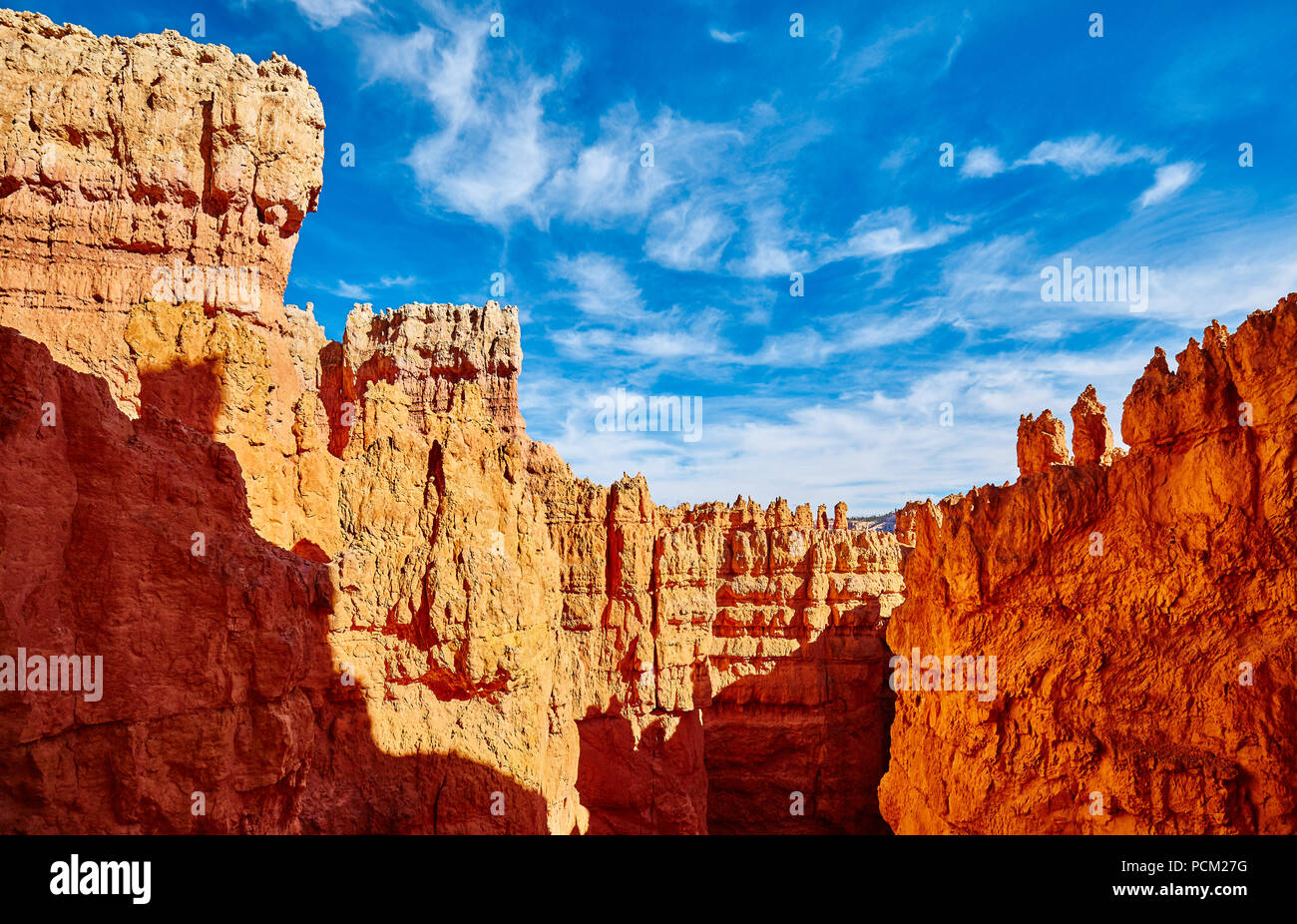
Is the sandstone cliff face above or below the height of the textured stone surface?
below

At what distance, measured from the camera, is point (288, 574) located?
7.07m

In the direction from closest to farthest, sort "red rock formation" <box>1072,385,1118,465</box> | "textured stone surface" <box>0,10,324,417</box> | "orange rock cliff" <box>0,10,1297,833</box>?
"orange rock cliff" <box>0,10,1297,833</box>, "red rock formation" <box>1072,385,1118,465</box>, "textured stone surface" <box>0,10,324,417</box>

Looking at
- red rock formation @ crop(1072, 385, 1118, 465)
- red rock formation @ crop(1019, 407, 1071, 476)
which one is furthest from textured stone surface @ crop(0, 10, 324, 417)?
red rock formation @ crop(1072, 385, 1118, 465)

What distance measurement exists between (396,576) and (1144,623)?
995 centimetres

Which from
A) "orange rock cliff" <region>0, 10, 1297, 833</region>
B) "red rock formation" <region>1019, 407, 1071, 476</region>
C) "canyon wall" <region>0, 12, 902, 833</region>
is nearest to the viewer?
"canyon wall" <region>0, 12, 902, 833</region>

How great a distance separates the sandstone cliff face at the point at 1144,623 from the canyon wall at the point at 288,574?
23.0ft

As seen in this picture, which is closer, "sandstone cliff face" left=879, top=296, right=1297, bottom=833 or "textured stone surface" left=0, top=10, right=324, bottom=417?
"sandstone cliff face" left=879, top=296, right=1297, bottom=833

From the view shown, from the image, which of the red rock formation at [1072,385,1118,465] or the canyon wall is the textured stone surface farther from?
the red rock formation at [1072,385,1118,465]

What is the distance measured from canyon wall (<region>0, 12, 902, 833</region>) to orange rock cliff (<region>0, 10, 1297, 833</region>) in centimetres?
4

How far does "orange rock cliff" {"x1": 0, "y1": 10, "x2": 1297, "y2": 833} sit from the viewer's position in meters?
5.52

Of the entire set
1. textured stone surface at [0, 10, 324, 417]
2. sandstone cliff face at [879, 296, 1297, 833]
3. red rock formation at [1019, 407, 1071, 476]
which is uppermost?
textured stone surface at [0, 10, 324, 417]

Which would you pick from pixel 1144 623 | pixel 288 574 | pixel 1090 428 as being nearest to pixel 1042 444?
pixel 1090 428
